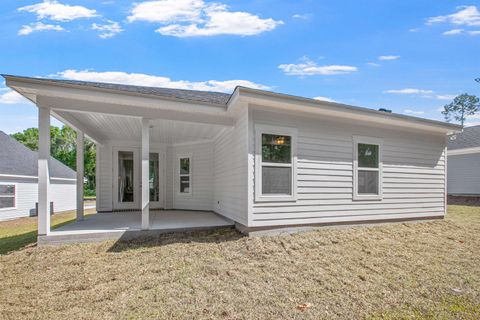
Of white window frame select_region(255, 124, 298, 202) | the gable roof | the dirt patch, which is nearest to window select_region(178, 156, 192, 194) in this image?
the gable roof

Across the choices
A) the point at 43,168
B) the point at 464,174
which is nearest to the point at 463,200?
the point at 464,174

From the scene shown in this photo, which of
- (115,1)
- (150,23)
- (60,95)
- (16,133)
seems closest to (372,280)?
(60,95)

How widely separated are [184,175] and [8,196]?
9.94m

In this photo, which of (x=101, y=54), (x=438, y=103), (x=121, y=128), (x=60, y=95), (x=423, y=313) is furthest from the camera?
(x=438, y=103)

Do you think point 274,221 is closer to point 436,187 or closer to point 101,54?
point 436,187

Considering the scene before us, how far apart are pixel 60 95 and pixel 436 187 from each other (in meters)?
9.65

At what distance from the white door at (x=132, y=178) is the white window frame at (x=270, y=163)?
5810 mm

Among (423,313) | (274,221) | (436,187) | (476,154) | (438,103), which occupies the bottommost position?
(423,313)

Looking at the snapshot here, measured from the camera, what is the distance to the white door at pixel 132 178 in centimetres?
988

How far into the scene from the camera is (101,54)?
10328 mm

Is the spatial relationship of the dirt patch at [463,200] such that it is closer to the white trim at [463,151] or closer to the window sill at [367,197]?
the white trim at [463,151]

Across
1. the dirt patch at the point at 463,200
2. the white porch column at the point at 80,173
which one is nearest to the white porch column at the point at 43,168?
the white porch column at the point at 80,173

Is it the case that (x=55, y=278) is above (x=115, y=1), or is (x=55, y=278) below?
below

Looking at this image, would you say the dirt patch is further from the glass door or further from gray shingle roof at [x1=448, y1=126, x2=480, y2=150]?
the glass door
